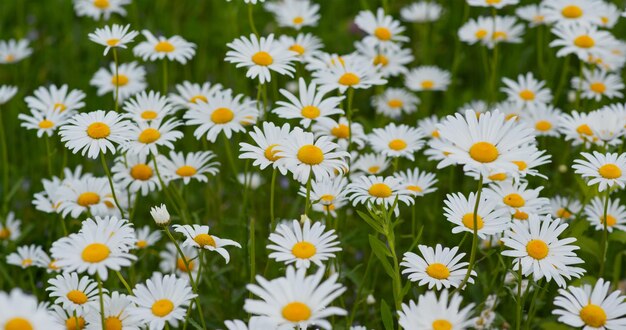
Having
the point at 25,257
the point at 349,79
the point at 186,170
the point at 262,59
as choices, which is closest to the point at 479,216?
the point at 349,79

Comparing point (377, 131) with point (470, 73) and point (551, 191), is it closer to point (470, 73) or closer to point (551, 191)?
point (551, 191)

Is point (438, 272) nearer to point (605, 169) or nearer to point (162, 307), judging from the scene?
point (605, 169)

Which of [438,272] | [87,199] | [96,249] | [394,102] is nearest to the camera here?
[96,249]

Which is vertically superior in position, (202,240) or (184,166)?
(184,166)

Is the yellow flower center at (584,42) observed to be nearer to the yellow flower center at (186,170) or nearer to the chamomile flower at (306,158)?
the chamomile flower at (306,158)

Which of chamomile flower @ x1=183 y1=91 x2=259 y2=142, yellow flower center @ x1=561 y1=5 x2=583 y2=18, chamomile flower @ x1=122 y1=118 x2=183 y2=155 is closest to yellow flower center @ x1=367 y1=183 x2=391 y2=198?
chamomile flower @ x1=183 y1=91 x2=259 y2=142

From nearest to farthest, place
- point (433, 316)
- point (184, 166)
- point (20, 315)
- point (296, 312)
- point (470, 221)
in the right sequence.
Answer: point (20, 315) → point (296, 312) → point (433, 316) → point (470, 221) → point (184, 166)

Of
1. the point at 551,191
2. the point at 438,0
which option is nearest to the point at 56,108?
the point at 551,191
